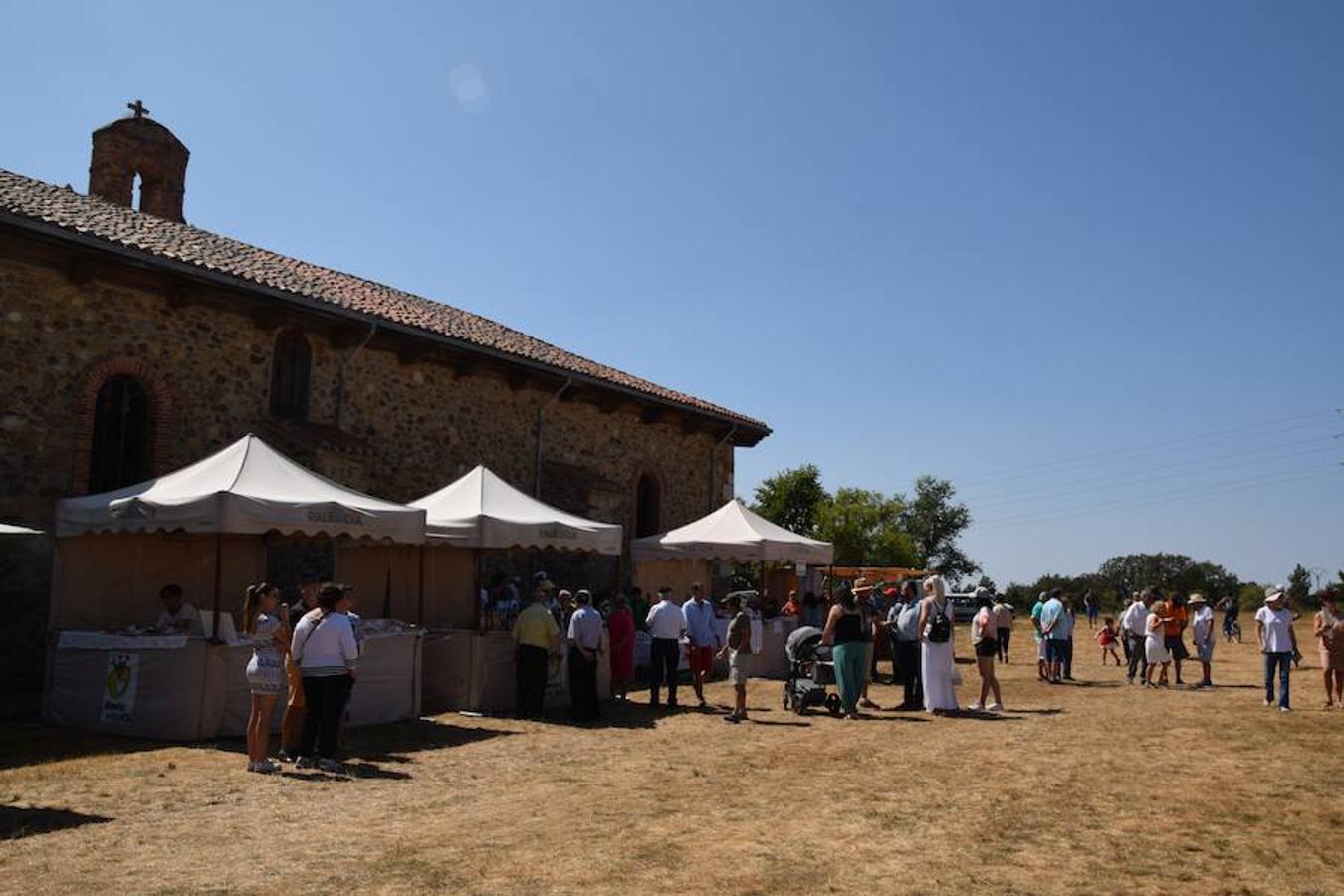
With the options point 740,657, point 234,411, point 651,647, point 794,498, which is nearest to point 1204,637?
point 740,657

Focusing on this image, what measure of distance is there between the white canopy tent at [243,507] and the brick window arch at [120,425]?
2.00 meters

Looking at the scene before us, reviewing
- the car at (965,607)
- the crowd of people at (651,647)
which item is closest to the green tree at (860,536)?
the car at (965,607)

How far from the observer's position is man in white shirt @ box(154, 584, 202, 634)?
Result: 32.6 ft

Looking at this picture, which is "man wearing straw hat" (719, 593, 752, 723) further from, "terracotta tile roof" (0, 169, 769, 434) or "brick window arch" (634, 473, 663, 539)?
"brick window arch" (634, 473, 663, 539)

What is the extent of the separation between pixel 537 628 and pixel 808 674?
3698 mm

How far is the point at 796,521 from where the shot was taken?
5806 centimetres

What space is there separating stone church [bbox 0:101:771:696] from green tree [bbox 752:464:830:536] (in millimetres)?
35418

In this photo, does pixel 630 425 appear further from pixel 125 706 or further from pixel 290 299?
pixel 125 706

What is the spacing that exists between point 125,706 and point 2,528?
72.8 inches

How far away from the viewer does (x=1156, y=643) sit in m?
15.9

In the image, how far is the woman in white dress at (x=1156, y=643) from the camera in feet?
52.1

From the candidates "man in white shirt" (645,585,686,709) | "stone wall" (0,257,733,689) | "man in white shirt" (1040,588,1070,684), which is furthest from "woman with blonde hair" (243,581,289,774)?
"man in white shirt" (1040,588,1070,684)

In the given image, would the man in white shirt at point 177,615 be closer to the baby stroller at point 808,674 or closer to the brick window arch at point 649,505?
the baby stroller at point 808,674

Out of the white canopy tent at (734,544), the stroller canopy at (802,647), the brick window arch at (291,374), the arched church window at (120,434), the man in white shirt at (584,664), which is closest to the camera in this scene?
the man in white shirt at (584,664)
